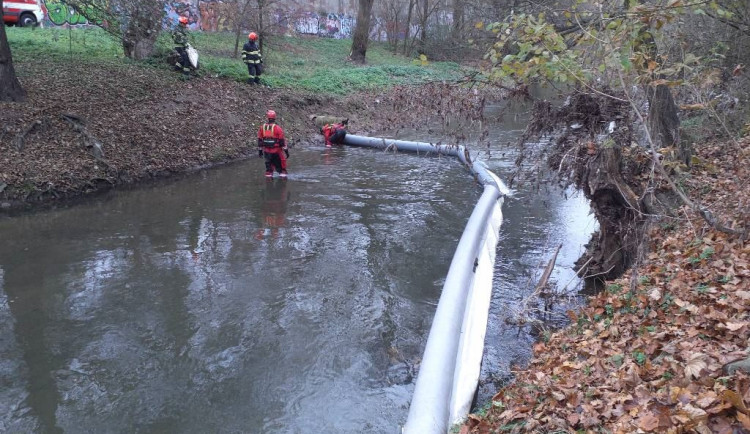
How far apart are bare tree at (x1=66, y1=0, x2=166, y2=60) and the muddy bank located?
1.86 metres

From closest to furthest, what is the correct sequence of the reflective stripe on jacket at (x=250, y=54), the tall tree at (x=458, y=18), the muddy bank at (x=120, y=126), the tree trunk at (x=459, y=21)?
the muddy bank at (x=120, y=126) < the tree trunk at (x=459, y=21) < the tall tree at (x=458, y=18) < the reflective stripe on jacket at (x=250, y=54)

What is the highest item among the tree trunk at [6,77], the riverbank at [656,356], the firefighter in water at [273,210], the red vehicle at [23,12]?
the red vehicle at [23,12]

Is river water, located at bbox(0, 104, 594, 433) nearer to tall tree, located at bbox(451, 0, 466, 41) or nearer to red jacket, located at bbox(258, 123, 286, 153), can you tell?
red jacket, located at bbox(258, 123, 286, 153)

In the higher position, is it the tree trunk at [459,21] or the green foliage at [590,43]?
the tree trunk at [459,21]

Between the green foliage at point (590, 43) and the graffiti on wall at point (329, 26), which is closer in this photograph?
the green foliage at point (590, 43)

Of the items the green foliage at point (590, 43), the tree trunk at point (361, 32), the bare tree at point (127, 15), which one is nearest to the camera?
the green foliage at point (590, 43)

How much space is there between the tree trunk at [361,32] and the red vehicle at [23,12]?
1362 centimetres

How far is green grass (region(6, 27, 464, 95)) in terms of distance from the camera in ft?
56.8

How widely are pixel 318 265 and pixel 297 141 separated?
9.98 meters

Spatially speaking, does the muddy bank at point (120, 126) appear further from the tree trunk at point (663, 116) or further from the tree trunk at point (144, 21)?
the tree trunk at point (663, 116)

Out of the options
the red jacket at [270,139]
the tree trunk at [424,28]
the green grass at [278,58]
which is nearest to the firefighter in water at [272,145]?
the red jacket at [270,139]

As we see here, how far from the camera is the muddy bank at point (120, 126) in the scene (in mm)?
11203

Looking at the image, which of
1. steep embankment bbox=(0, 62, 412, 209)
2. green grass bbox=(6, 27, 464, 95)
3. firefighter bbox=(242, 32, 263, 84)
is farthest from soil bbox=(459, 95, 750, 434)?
firefighter bbox=(242, 32, 263, 84)

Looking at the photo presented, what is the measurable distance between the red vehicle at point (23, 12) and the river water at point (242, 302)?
14224mm
